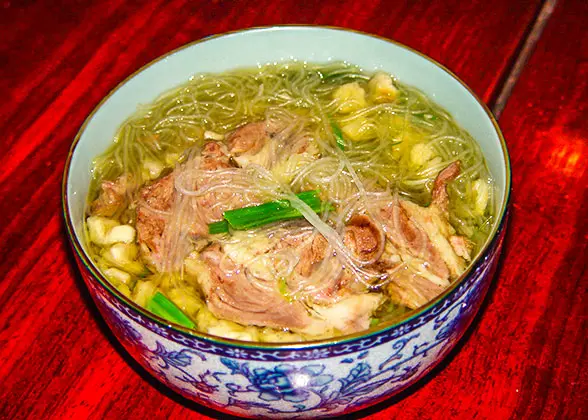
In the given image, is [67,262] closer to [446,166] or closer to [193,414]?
[193,414]

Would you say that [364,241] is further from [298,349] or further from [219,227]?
[298,349]

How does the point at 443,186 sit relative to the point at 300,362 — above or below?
below

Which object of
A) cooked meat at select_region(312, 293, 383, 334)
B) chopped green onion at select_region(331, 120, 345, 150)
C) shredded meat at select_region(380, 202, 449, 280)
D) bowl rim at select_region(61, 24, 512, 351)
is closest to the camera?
bowl rim at select_region(61, 24, 512, 351)

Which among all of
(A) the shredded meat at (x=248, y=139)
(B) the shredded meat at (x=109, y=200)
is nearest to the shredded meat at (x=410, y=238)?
(A) the shredded meat at (x=248, y=139)

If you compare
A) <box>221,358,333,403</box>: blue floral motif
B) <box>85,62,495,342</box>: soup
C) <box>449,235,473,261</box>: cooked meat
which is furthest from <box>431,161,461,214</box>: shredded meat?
<box>221,358,333,403</box>: blue floral motif

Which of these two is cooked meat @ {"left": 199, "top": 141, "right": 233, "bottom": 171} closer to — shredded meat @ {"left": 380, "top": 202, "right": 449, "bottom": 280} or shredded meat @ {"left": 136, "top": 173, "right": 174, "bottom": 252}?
shredded meat @ {"left": 136, "top": 173, "right": 174, "bottom": 252}

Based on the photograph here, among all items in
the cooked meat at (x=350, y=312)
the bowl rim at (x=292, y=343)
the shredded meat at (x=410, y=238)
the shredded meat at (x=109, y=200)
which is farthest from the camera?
the shredded meat at (x=109, y=200)

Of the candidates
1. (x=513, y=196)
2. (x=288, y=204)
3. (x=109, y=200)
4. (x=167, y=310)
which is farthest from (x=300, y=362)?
(x=513, y=196)

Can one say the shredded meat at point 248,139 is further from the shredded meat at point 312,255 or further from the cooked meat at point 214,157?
the shredded meat at point 312,255
